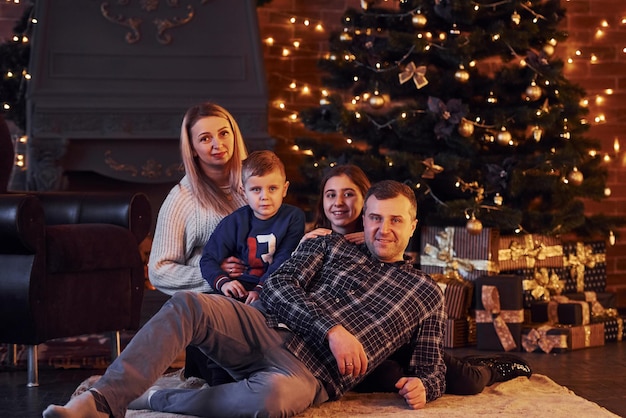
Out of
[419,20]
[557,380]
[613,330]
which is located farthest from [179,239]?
[613,330]

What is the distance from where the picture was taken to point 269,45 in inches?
235

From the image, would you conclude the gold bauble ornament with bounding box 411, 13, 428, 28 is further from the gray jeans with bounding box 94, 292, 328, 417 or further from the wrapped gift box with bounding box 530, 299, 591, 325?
the gray jeans with bounding box 94, 292, 328, 417

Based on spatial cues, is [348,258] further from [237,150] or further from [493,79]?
[493,79]

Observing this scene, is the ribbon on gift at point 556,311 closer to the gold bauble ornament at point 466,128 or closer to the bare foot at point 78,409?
the gold bauble ornament at point 466,128

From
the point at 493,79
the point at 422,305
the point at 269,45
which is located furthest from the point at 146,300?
the point at 422,305

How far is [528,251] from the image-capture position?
482 centimetres

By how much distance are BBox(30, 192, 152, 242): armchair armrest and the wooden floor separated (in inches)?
24.0

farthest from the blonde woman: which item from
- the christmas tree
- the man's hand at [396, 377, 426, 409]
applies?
the christmas tree

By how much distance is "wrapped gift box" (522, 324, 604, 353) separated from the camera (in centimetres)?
446

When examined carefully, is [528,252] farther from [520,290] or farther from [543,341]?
[543,341]

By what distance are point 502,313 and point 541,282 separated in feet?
1.48

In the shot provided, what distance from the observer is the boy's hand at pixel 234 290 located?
3.15 m

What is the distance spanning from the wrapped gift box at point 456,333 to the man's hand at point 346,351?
181cm

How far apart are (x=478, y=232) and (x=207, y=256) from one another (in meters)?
1.70
